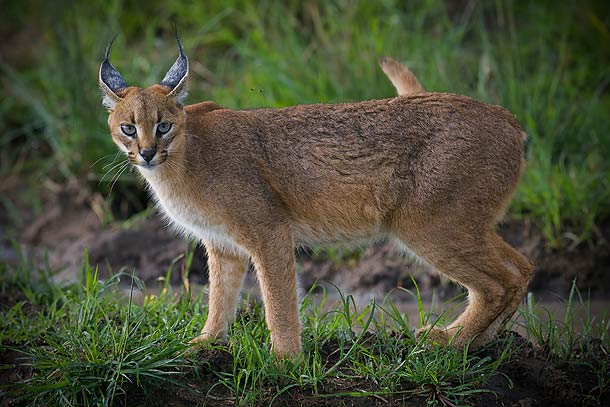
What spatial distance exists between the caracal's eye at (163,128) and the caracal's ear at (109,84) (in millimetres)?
328

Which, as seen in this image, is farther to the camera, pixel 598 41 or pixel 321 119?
pixel 598 41

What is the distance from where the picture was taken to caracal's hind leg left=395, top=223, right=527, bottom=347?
5.70 m

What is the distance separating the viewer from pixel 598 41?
1014 centimetres

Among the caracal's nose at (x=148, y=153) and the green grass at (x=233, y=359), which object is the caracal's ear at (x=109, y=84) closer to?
the caracal's nose at (x=148, y=153)

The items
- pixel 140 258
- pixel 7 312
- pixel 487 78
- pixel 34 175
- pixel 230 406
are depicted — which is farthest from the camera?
pixel 34 175

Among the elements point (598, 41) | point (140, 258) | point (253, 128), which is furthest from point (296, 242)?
point (598, 41)

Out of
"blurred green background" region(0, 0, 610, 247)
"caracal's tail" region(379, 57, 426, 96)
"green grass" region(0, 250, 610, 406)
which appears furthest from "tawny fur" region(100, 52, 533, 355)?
"blurred green background" region(0, 0, 610, 247)

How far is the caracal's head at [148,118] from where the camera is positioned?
548 centimetres

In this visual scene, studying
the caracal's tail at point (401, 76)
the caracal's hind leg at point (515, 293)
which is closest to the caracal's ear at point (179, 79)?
the caracal's tail at point (401, 76)

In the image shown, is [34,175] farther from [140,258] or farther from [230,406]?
[230,406]

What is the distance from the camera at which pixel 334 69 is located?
30.1 feet

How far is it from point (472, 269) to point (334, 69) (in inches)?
154

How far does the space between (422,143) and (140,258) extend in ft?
11.4

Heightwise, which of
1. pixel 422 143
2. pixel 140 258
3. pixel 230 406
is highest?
pixel 422 143
